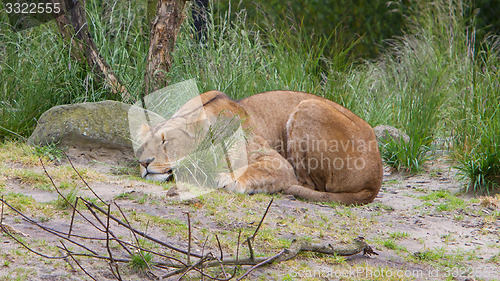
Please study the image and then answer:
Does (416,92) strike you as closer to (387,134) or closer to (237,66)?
(387,134)

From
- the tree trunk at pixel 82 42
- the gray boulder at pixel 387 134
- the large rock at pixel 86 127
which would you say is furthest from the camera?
the gray boulder at pixel 387 134

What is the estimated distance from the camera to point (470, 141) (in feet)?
20.2

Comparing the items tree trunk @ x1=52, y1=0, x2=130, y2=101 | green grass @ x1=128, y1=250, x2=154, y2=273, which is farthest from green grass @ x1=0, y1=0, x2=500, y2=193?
green grass @ x1=128, y1=250, x2=154, y2=273

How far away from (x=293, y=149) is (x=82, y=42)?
3158 millimetres

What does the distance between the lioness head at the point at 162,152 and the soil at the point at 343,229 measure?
0.17 m

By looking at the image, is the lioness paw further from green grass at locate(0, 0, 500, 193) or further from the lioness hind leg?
green grass at locate(0, 0, 500, 193)

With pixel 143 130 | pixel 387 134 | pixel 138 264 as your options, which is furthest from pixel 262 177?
pixel 138 264

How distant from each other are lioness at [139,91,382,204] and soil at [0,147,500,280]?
0.69 ft

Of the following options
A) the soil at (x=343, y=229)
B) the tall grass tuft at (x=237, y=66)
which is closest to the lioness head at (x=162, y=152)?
the soil at (x=343, y=229)

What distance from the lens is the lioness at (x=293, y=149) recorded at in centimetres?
529

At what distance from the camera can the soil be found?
3.13 meters

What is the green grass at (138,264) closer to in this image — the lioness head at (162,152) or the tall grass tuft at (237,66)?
the lioness head at (162,152)

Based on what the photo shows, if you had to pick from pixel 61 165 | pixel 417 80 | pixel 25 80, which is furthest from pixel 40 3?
pixel 417 80

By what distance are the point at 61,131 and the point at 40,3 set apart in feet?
8.45
